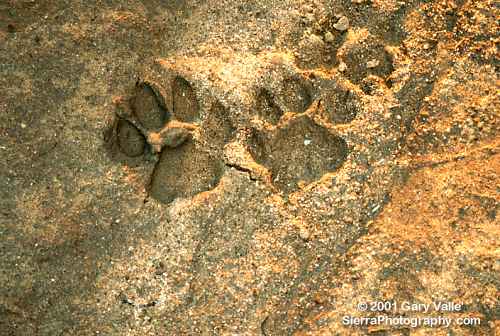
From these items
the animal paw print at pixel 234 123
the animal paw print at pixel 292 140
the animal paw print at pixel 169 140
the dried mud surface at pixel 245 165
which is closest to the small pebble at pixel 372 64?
the dried mud surface at pixel 245 165

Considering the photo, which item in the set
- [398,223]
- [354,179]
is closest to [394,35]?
[354,179]

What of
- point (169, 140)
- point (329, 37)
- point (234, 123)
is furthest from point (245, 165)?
point (329, 37)

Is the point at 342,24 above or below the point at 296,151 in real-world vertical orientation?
above

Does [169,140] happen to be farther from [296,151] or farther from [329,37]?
[329,37]

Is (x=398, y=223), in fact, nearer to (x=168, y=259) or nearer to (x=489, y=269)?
(x=489, y=269)

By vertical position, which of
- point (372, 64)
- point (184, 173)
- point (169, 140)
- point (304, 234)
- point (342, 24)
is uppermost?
point (342, 24)

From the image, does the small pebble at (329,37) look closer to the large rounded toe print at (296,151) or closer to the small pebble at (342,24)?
the small pebble at (342,24)

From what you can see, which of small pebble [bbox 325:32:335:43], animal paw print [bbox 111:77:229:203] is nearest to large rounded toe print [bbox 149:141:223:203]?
animal paw print [bbox 111:77:229:203]
